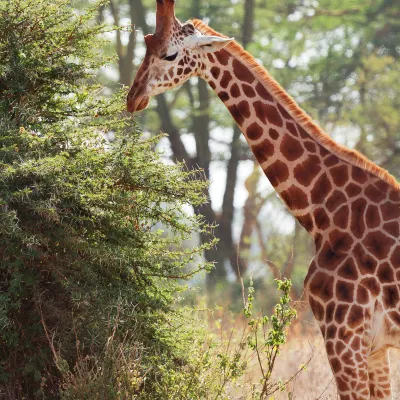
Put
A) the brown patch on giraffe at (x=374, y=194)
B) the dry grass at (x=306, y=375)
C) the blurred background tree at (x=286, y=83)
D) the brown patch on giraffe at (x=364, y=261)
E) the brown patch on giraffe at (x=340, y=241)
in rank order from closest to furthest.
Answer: the brown patch on giraffe at (x=364, y=261)
the brown patch on giraffe at (x=340, y=241)
the brown patch on giraffe at (x=374, y=194)
the dry grass at (x=306, y=375)
the blurred background tree at (x=286, y=83)

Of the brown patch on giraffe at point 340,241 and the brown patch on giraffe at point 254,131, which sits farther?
the brown patch on giraffe at point 254,131

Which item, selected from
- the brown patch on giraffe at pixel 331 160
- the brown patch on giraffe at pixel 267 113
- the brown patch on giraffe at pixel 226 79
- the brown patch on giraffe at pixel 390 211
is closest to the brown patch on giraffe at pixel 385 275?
the brown patch on giraffe at pixel 390 211

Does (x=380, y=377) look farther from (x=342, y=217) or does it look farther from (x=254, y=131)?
(x=254, y=131)

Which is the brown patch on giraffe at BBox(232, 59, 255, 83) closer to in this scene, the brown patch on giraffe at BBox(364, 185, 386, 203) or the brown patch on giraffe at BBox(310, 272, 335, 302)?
the brown patch on giraffe at BBox(364, 185, 386, 203)

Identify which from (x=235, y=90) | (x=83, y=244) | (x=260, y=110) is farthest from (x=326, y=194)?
(x=83, y=244)

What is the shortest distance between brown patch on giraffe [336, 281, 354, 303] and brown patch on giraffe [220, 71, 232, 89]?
1574 millimetres

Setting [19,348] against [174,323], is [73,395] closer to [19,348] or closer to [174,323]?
[19,348]

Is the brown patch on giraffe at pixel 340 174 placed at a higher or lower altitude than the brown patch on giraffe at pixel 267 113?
lower

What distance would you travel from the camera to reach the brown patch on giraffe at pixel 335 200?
17.2 ft

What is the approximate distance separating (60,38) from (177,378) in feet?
9.21

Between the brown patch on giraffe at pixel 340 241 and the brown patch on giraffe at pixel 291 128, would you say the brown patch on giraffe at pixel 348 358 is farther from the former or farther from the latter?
the brown patch on giraffe at pixel 291 128

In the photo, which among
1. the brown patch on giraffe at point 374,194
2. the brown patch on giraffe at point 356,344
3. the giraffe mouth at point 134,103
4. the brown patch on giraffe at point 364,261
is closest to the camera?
the brown patch on giraffe at point 356,344

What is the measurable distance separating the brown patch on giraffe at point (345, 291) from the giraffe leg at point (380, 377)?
1.75 feet

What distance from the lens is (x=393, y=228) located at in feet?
16.6
